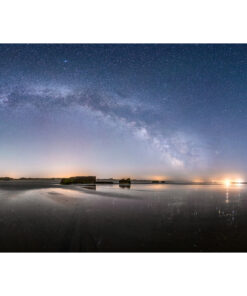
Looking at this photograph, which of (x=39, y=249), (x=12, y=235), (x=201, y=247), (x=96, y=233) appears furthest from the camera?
(x=96, y=233)

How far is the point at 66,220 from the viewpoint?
9438 millimetres

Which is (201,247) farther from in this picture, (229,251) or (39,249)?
(39,249)

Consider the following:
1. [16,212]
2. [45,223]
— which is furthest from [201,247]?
Answer: [16,212]

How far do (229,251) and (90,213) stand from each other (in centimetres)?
821

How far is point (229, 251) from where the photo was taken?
20.3ft

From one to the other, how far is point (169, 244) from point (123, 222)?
346 centimetres

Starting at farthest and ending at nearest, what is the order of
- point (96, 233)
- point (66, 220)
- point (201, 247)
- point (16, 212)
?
1. point (16, 212)
2. point (66, 220)
3. point (96, 233)
4. point (201, 247)

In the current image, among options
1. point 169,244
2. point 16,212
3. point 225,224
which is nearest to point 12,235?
point 16,212

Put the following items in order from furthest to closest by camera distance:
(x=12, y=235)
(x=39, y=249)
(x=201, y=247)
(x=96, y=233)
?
1. (x=96, y=233)
2. (x=12, y=235)
3. (x=201, y=247)
4. (x=39, y=249)

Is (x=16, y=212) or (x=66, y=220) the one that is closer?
(x=66, y=220)

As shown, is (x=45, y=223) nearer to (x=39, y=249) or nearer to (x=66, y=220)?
(x=66, y=220)

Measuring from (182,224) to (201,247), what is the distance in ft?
9.09

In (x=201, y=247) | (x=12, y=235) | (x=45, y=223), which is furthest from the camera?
(x=45, y=223)

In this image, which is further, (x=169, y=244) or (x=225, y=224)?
(x=225, y=224)
